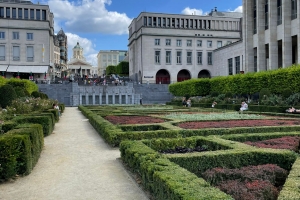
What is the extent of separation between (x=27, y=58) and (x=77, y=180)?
61.7m

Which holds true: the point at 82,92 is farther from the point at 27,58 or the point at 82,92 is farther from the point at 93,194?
the point at 93,194

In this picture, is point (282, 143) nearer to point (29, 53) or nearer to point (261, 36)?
point (261, 36)

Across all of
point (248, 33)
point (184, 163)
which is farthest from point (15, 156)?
point (248, 33)

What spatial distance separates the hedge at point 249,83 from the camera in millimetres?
29197

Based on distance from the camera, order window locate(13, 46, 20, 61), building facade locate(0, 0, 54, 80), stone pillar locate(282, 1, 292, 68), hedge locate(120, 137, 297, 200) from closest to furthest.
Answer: hedge locate(120, 137, 297, 200), stone pillar locate(282, 1, 292, 68), building facade locate(0, 0, 54, 80), window locate(13, 46, 20, 61)

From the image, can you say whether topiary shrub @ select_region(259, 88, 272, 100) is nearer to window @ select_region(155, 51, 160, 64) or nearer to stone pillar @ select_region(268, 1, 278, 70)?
stone pillar @ select_region(268, 1, 278, 70)

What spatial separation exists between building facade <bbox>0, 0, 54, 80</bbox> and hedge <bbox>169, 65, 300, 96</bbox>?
3020 cm

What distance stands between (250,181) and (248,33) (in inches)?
1706

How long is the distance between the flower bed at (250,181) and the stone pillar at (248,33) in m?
42.3

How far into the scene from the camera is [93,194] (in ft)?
20.0

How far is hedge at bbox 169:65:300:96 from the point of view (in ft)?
95.8

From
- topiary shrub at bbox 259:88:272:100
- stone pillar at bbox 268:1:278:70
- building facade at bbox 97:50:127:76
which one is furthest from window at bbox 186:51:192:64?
building facade at bbox 97:50:127:76

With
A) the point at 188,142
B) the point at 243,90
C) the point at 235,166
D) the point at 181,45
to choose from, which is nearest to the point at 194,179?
the point at 235,166

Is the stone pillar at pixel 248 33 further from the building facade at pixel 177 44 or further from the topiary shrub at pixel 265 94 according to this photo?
the building facade at pixel 177 44
